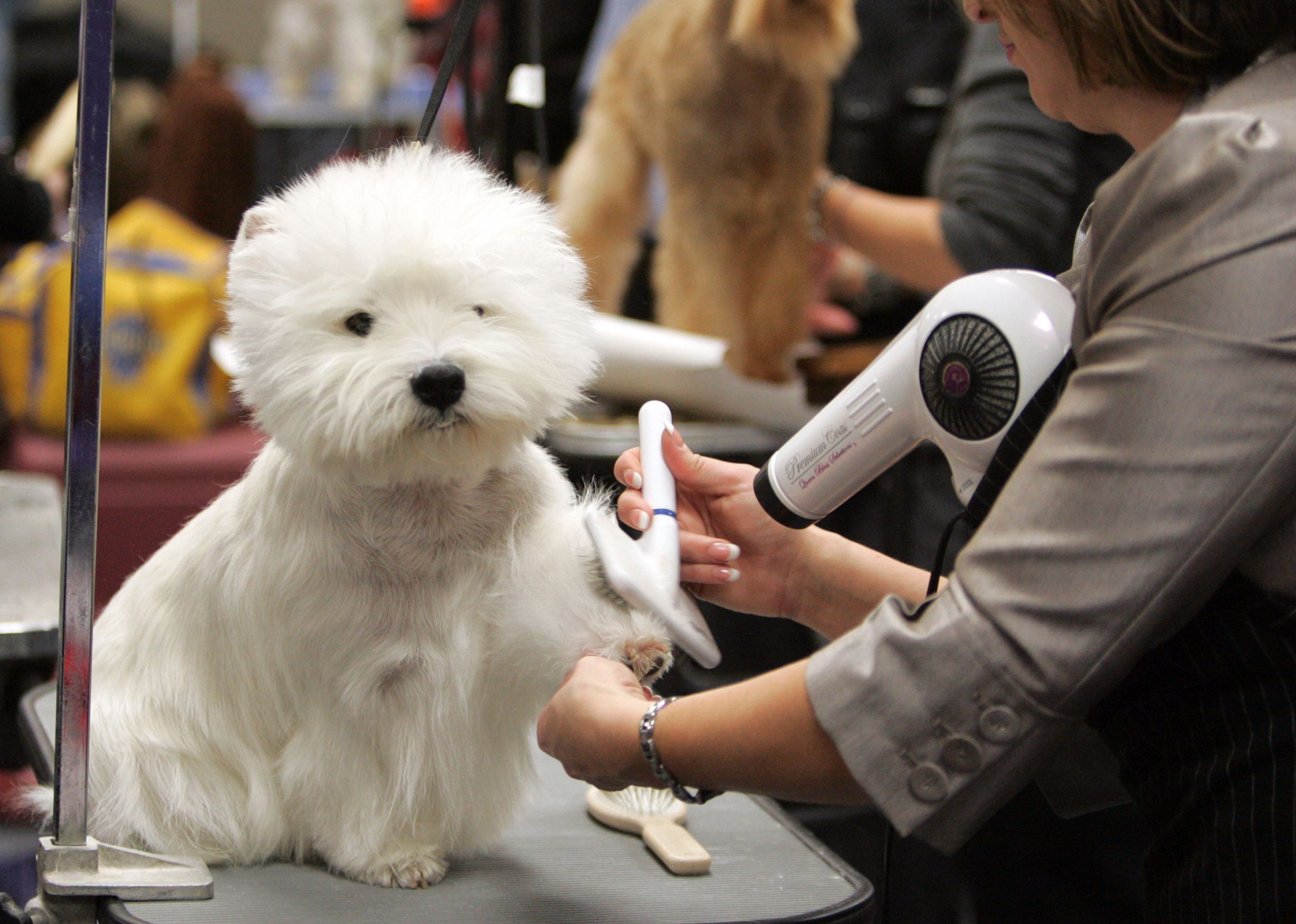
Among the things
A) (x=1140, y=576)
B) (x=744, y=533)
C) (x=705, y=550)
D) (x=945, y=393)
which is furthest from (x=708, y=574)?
(x=1140, y=576)

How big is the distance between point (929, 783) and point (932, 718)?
0.04 m

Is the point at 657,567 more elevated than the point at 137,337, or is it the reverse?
the point at 657,567

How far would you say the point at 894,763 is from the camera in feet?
2.19

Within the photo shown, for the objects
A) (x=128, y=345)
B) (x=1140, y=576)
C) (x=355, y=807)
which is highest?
(x=1140, y=576)

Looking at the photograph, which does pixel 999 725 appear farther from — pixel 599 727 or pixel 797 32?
pixel 797 32

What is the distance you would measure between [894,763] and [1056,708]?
9cm

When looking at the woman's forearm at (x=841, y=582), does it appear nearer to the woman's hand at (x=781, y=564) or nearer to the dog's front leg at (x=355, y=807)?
the woman's hand at (x=781, y=564)

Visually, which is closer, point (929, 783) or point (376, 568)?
point (929, 783)

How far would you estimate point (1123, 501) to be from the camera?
604mm

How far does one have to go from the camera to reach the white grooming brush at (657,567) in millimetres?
772

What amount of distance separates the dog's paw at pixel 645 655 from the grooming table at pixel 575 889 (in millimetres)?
173

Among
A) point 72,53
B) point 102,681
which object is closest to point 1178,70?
point 102,681

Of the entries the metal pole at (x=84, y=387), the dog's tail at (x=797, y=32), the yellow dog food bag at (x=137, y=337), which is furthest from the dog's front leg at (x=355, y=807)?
the yellow dog food bag at (x=137, y=337)

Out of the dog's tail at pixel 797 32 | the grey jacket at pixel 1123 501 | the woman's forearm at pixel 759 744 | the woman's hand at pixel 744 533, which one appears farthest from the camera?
the dog's tail at pixel 797 32
